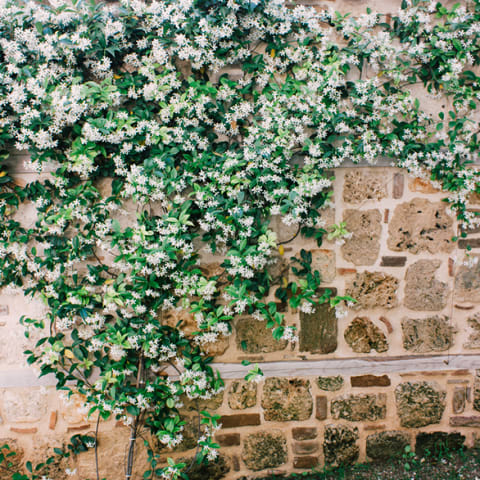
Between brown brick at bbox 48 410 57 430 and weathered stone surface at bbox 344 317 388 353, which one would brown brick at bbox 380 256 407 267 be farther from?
brown brick at bbox 48 410 57 430

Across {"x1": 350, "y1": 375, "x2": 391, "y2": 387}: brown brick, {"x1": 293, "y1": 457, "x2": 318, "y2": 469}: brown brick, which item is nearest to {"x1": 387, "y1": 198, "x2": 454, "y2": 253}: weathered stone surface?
{"x1": 350, "y1": 375, "x2": 391, "y2": 387}: brown brick

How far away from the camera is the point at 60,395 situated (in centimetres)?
287

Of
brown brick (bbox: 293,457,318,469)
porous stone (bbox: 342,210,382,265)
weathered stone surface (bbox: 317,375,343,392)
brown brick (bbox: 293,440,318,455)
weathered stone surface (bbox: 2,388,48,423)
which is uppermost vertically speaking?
porous stone (bbox: 342,210,382,265)

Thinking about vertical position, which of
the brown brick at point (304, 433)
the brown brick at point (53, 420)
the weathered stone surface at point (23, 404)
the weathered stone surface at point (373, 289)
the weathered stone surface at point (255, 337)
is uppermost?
the weathered stone surface at point (373, 289)

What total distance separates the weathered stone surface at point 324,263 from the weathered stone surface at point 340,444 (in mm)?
1147

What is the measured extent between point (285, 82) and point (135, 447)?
2.80 meters

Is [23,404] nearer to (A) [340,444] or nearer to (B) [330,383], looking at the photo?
(B) [330,383]

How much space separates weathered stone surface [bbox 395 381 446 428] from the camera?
10.6 feet

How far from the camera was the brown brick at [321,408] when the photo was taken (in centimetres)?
316

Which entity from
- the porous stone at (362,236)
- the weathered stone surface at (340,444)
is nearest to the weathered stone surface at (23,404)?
the weathered stone surface at (340,444)

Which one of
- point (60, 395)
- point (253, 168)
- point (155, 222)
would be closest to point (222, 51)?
point (253, 168)

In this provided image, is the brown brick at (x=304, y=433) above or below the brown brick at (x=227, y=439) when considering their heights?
above

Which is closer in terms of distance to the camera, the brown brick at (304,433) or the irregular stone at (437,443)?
the brown brick at (304,433)

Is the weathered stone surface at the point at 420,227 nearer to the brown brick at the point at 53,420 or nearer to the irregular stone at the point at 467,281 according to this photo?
the irregular stone at the point at 467,281
